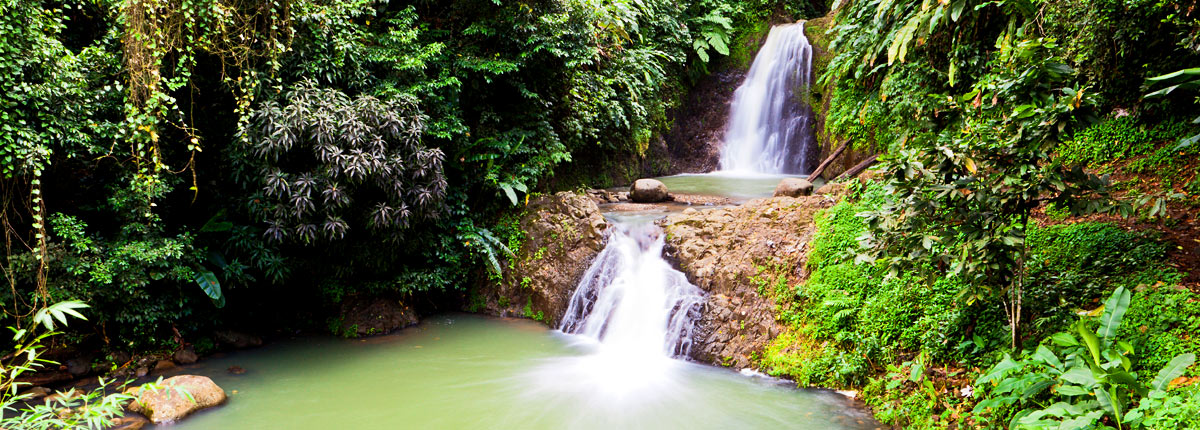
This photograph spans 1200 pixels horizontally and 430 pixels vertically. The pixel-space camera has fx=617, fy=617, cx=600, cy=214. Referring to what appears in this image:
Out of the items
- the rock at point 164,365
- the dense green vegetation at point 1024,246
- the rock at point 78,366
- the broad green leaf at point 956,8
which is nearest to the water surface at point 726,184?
the dense green vegetation at point 1024,246

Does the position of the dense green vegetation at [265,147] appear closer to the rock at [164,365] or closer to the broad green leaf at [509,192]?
the broad green leaf at [509,192]

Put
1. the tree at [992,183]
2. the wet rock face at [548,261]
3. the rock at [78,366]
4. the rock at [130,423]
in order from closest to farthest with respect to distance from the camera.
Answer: the tree at [992,183] < the rock at [130,423] < the rock at [78,366] < the wet rock face at [548,261]

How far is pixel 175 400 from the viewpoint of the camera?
5.79 metres

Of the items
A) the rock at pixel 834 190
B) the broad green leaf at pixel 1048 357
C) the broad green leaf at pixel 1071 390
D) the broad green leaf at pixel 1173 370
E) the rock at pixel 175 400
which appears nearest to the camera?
the broad green leaf at pixel 1173 370

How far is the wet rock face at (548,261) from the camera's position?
8930 millimetres

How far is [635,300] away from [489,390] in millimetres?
2435

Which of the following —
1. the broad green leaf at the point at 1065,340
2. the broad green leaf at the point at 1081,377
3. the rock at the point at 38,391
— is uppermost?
the broad green leaf at the point at 1065,340

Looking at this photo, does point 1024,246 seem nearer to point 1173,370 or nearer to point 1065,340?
point 1065,340

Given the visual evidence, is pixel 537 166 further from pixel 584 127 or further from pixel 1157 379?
pixel 1157 379

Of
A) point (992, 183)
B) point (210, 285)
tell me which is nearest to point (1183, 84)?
point (992, 183)

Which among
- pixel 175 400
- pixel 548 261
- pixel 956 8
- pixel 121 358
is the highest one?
pixel 956 8

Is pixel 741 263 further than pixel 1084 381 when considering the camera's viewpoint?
Yes

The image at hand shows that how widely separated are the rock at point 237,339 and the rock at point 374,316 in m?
1.07

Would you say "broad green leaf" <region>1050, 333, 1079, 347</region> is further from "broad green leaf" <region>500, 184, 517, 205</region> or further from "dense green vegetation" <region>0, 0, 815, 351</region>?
"broad green leaf" <region>500, 184, 517, 205</region>
